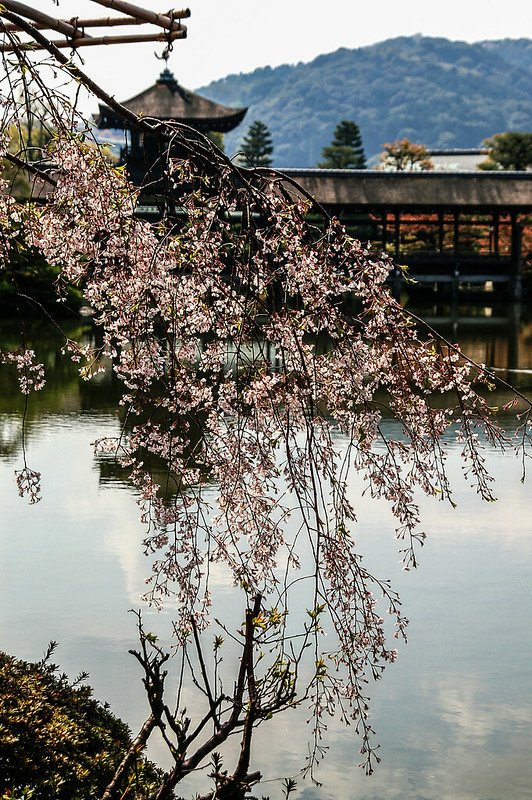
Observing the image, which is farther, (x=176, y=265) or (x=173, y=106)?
(x=173, y=106)

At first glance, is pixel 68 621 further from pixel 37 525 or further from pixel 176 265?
pixel 176 265

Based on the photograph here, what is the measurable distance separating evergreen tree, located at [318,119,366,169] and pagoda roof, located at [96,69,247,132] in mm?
25477

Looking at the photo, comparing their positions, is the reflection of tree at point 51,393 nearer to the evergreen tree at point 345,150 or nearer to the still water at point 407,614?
the still water at point 407,614

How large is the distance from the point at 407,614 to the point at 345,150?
59903 millimetres

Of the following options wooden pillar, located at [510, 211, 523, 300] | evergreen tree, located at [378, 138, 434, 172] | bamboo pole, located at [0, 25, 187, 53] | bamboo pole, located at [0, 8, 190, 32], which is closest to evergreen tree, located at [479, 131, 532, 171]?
evergreen tree, located at [378, 138, 434, 172]

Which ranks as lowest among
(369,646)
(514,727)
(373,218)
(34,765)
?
(514,727)

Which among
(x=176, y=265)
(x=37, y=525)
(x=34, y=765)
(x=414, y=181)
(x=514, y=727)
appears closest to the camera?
(x=34, y=765)

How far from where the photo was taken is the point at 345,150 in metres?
64.0

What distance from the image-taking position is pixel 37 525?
27.3 feet

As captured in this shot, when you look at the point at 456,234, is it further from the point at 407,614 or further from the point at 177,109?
the point at 407,614

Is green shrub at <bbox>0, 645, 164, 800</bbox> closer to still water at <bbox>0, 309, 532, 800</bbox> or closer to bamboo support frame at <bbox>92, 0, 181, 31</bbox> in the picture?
still water at <bbox>0, 309, 532, 800</bbox>

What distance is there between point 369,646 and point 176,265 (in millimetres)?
1580

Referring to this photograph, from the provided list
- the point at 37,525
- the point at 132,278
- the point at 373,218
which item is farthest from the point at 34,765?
the point at 373,218

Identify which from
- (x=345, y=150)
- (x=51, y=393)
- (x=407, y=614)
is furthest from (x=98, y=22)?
(x=345, y=150)
